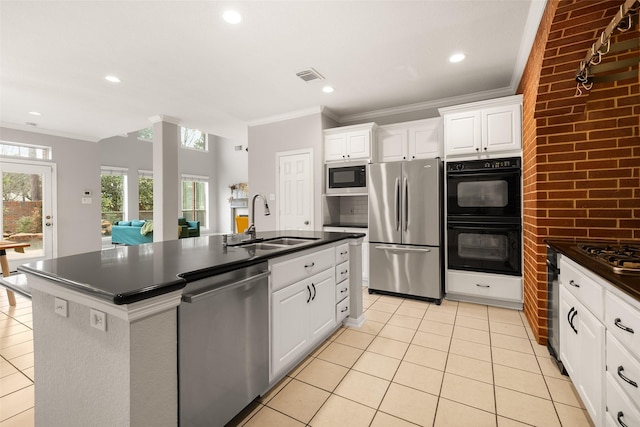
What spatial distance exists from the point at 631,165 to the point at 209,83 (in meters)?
4.14

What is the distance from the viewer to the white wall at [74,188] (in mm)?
5715

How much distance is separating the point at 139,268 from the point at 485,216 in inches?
131

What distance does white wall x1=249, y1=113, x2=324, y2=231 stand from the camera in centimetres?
448

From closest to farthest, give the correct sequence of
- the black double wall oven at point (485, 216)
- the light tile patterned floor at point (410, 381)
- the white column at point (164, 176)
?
the light tile patterned floor at point (410, 381), the black double wall oven at point (485, 216), the white column at point (164, 176)

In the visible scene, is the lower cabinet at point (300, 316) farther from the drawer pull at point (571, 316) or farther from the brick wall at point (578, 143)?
the brick wall at point (578, 143)

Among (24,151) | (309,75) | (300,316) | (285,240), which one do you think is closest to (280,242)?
(285,240)

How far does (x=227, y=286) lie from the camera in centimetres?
141

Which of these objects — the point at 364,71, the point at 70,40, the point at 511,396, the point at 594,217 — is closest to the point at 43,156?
the point at 70,40

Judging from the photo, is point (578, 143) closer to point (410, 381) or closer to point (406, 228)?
point (406, 228)

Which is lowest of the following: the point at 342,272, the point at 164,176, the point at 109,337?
the point at 342,272

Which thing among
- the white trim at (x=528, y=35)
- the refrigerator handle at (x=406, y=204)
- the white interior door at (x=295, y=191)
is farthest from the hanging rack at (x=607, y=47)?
the white interior door at (x=295, y=191)

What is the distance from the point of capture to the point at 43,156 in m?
5.62

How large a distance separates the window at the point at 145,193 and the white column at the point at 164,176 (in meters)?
5.06

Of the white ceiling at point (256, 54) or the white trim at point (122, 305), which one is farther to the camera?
the white ceiling at point (256, 54)
